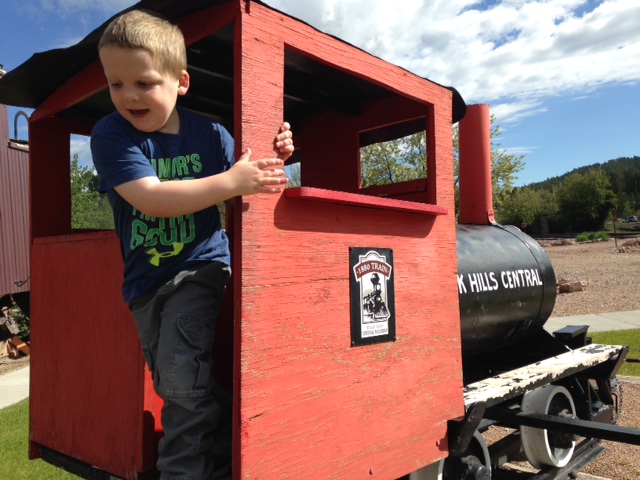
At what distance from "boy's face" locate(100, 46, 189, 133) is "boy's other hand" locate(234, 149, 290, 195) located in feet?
1.07

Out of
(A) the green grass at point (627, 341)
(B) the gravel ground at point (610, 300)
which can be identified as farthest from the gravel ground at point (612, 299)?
(A) the green grass at point (627, 341)

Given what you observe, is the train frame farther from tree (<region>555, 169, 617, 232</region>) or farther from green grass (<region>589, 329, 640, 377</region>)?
tree (<region>555, 169, 617, 232</region>)

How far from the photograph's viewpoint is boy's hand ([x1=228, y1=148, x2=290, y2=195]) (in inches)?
69.0

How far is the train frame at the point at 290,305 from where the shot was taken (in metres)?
1.86

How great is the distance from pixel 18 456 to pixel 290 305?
4.12m

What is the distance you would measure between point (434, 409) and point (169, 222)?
1407 mm

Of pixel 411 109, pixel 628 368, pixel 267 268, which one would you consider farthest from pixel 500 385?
pixel 628 368

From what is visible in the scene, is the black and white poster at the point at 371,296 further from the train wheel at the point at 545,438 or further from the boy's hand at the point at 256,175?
the train wheel at the point at 545,438

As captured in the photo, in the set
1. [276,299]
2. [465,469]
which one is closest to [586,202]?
[465,469]

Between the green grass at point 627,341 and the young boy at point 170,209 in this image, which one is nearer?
the young boy at point 170,209

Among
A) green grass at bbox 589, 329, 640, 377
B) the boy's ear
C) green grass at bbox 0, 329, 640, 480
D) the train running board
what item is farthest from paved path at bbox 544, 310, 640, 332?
the boy's ear

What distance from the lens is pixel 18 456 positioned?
484 cm

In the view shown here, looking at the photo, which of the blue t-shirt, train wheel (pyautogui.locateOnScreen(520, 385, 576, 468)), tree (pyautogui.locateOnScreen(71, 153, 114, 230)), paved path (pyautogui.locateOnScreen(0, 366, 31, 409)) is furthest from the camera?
tree (pyautogui.locateOnScreen(71, 153, 114, 230))

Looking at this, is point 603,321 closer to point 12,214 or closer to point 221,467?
point 221,467
